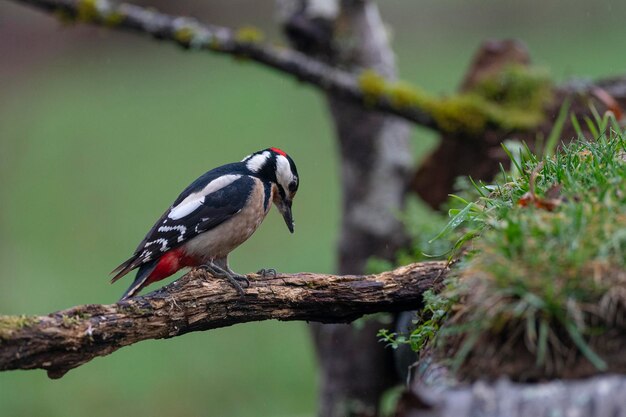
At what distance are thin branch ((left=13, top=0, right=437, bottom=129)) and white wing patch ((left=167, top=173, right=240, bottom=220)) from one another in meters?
1.93

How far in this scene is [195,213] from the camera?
Answer: 14.1 ft

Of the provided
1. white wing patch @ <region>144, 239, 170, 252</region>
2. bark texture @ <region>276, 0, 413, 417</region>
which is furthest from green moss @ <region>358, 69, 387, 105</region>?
white wing patch @ <region>144, 239, 170, 252</region>

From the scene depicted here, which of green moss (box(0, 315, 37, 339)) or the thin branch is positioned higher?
the thin branch

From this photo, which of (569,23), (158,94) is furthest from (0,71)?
(569,23)

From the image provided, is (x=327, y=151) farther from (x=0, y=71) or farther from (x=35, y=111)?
(x=0, y=71)

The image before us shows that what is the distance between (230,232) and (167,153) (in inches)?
499

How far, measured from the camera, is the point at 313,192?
1481 centimetres

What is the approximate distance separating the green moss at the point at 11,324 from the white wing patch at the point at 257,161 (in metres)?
1.84

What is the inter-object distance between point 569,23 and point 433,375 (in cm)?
1907

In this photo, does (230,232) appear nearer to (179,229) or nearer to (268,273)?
(179,229)

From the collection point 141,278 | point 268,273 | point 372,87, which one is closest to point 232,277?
point 268,273

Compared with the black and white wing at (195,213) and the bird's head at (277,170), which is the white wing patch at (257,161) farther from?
the black and white wing at (195,213)

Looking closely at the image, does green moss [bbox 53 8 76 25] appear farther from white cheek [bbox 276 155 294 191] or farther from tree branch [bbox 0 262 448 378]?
tree branch [bbox 0 262 448 378]

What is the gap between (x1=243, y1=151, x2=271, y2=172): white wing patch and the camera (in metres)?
4.62
